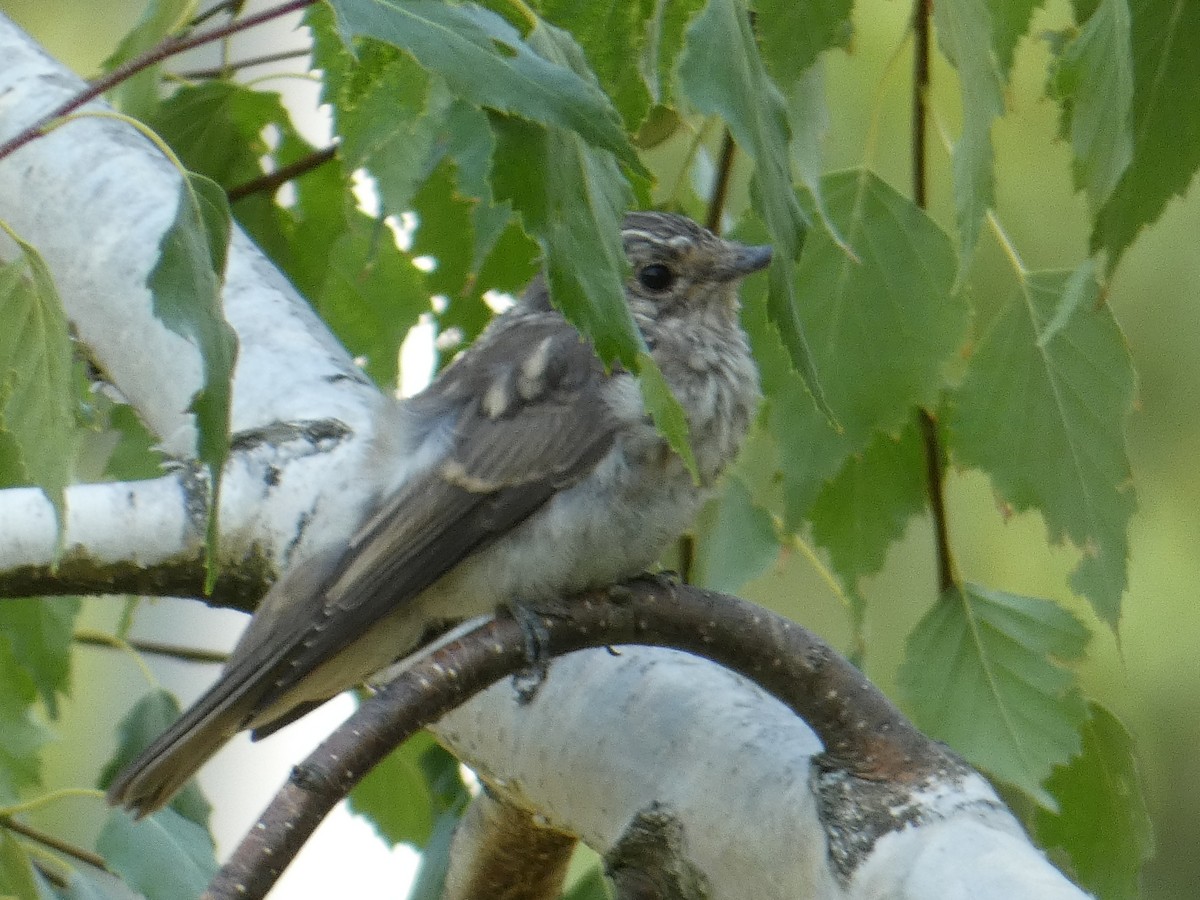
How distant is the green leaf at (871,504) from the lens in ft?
5.93

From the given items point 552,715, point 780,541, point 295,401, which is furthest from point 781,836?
point 295,401

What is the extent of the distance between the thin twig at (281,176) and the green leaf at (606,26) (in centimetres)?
85

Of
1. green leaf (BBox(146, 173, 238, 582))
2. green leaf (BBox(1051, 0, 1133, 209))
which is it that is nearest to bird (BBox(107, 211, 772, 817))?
green leaf (BBox(146, 173, 238, 582))

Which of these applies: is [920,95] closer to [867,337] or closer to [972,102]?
[867,337]

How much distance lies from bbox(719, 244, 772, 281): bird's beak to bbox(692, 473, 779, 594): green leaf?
26cm

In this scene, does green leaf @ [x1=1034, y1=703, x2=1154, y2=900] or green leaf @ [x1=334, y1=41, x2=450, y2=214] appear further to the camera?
green leaf @ [x1=1034, y1=703, x2=1154, y2=900]

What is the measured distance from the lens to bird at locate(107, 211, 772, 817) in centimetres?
165

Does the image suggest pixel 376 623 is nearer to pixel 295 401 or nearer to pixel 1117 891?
pixel 295 401

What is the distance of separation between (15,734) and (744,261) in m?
1.09

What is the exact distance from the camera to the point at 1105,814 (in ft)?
5.86

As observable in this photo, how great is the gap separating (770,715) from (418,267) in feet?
3.01

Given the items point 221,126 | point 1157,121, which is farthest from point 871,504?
point 221,126

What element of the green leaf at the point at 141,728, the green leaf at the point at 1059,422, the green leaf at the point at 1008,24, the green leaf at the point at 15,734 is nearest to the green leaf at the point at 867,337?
the green leaf at the point at 1059,422

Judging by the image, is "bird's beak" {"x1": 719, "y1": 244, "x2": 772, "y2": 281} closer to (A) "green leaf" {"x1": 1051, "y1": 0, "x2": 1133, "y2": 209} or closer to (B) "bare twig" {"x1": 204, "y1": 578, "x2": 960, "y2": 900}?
(B) "bare twig" {"x1": 204, "y1": 578, "x2": 960, "y2": 900}
